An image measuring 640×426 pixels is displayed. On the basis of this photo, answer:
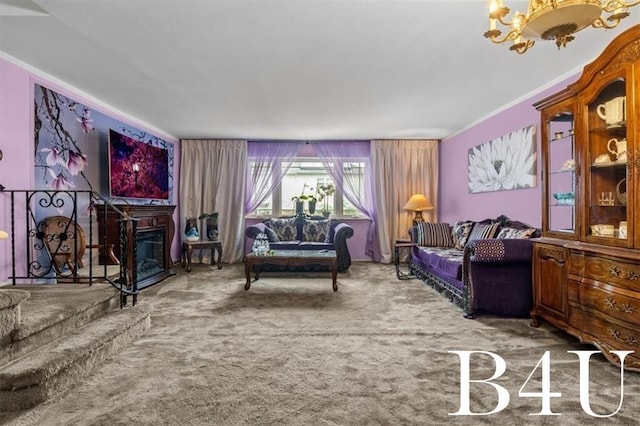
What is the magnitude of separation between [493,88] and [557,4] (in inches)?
100.0

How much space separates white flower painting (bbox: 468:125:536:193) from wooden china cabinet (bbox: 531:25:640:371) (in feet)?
3.33

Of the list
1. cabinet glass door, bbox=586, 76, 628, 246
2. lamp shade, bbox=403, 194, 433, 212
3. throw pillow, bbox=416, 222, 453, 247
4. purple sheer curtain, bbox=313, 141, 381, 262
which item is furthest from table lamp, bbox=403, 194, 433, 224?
cabinet glass door, bbox=586, 76, 628, 246

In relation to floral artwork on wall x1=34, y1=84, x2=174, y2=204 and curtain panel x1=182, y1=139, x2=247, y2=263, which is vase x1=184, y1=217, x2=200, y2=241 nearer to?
curtain panel x1=182, y1=139, x2=247, y2=263

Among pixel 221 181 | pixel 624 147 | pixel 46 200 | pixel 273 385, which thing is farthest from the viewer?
pixel 221 181

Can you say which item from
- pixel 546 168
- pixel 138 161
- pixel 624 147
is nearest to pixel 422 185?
pixel 546 168

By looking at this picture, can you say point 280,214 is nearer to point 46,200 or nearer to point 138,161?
point 138,161

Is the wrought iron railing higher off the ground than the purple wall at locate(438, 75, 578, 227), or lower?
lower

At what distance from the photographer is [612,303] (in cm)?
214

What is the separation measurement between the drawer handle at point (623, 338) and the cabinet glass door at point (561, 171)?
83 cm

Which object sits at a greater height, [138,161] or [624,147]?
[138,161]

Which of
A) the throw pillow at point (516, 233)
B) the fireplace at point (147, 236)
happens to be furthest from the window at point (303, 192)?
the throw pillow at point (516, 233)

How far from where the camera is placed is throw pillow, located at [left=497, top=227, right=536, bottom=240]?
3.38 meters

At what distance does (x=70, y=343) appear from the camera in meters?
2.11

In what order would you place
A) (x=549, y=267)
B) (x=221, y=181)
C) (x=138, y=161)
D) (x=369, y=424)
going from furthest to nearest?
(x=221, y=181) < (x=138, y=161) < (x=549, y=267) < (x=369, y=424)
